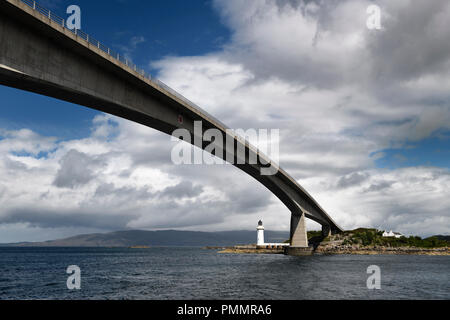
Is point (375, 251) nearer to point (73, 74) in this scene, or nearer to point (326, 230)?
point (326, 230)

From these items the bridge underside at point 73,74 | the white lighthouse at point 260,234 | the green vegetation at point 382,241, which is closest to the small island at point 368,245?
the green vegetation at point 382,241

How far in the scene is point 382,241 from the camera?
415ft

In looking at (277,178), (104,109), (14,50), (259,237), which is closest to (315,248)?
(259,237)

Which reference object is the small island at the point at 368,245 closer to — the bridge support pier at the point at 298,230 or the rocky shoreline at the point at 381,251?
the rocky shoreline at the point at 381,251

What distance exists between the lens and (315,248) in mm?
120312

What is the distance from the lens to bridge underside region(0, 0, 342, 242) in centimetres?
1872

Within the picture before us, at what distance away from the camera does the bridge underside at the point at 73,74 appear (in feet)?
61.4

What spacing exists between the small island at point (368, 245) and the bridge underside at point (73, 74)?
88395 mm

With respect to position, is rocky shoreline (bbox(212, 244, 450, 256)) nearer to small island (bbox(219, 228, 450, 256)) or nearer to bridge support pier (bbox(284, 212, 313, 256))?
small island (bbox(219, 228, 450, 256))

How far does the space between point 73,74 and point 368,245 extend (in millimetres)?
122097

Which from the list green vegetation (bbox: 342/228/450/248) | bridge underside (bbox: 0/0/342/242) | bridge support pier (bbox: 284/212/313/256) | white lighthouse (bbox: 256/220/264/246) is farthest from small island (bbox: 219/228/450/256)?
bridge underside (bbox: 0/0/342/242)

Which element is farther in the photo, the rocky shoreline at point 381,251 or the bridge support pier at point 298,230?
the rocky shoreline at point 381,251
